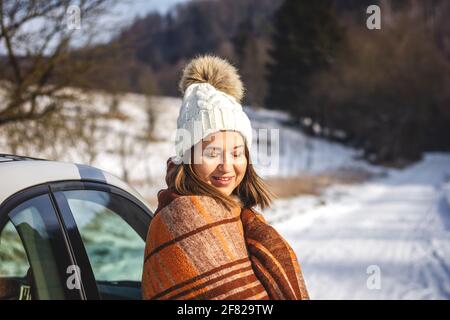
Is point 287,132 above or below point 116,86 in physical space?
above

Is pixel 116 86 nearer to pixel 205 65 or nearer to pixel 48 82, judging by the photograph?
pixel 48 82

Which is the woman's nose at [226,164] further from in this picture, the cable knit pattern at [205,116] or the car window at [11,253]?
the car window at [11,253]

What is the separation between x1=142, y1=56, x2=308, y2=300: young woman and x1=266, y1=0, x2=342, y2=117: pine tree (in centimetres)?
2981

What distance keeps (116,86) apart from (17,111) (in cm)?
199

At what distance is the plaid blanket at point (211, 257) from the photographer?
1.69 metres

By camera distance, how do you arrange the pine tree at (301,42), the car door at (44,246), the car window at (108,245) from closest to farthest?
the car door at (44,246) → the car window at (108,245) → the pine tree at (301,42)

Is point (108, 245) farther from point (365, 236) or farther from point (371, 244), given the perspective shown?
point (365, 236)

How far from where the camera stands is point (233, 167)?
6.38 ft

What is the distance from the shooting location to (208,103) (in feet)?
6.36

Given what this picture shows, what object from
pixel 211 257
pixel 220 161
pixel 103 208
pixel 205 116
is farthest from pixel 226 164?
pixel 103 208

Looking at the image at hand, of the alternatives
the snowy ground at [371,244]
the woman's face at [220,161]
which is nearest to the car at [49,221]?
the woman's face at [220,161]

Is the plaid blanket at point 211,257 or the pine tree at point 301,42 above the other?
the pine tree at point 301,42
